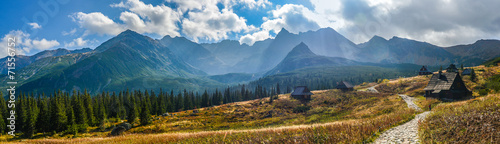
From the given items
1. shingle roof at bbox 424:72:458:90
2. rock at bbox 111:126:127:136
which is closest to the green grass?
shingle roof at bbox 424:72:458:90

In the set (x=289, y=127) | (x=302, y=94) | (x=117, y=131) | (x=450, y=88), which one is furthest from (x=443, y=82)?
(x=117, y=131)

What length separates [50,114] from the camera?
5288 centimetres

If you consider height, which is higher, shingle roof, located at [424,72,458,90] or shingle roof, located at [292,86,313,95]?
shingle roof, located at [424,72,458,90]

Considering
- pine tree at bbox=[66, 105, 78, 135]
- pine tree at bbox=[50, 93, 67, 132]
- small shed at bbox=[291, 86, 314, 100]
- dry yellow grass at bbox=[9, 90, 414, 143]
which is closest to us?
dry yellow grass at bbox=[9, 90, 414, 143]

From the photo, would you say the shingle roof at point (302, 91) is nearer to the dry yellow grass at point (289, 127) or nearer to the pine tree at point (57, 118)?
the dry yellow grass at point (289, 127)

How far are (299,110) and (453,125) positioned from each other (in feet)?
164

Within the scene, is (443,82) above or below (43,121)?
above

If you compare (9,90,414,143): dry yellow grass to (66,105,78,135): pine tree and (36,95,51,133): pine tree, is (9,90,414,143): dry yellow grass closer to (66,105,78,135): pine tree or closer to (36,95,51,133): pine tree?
(66,105,78,135): pine tree

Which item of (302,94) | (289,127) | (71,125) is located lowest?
(71,125)

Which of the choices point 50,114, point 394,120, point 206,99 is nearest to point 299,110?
point 394,120

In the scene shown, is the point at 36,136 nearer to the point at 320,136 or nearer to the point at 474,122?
the point at 320,136

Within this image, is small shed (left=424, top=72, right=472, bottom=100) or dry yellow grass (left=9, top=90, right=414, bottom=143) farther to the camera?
small shed (left=424, top=72, right=472, bottom=100)

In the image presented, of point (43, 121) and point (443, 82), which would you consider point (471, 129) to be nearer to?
point (443, 82)

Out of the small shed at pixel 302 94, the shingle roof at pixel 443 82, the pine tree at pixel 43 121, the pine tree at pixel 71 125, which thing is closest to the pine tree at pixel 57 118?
the pine tree at pixel 43 121
